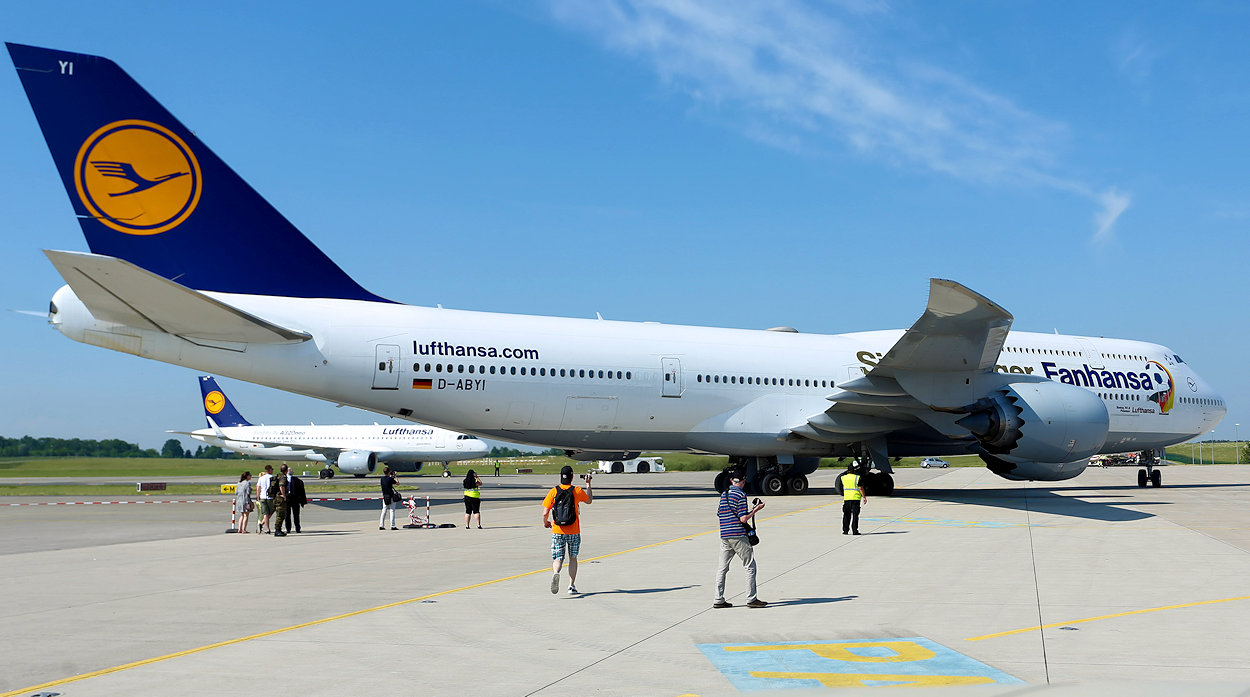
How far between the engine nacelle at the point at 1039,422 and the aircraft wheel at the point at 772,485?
6101 mm

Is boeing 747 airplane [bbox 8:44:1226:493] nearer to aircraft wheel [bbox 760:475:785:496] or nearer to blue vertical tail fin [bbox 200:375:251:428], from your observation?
aircraft wheel [bbox 760:475:785:496]

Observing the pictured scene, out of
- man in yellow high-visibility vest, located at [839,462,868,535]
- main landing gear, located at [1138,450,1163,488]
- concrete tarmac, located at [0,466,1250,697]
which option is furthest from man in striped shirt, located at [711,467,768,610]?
main landing gear, located at [1138,450,1163,488]

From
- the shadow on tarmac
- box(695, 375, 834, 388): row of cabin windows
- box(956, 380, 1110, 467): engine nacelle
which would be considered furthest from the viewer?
box(695, 375, 834, 388): row of cabin windows

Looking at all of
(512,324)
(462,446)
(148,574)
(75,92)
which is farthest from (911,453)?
(462,446)

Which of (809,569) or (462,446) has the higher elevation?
(462,446)

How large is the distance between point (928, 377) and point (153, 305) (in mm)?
17200

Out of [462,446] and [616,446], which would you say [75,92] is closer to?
[616,446]

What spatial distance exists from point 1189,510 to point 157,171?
24739mm

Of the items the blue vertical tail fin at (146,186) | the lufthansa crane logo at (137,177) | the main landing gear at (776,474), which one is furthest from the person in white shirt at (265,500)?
the main landing gear at (776,474)

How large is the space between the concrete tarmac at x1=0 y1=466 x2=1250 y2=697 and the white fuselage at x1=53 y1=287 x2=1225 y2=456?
15.3 feet

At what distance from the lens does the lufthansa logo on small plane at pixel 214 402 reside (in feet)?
229

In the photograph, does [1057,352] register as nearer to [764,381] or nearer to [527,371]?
[764,381]

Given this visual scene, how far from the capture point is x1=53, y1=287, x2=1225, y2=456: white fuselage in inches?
828

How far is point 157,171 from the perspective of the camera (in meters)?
20.1
